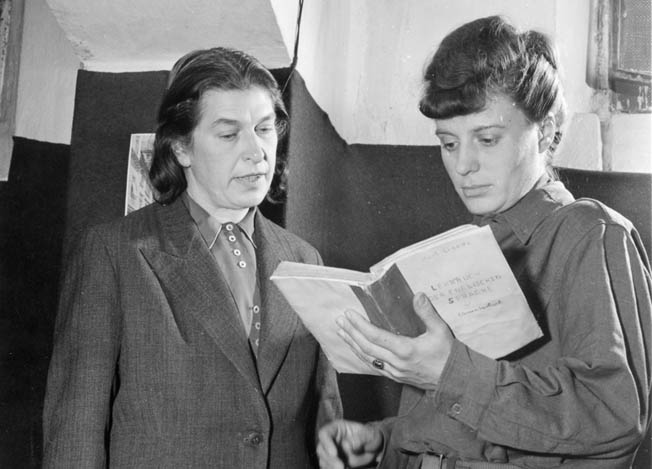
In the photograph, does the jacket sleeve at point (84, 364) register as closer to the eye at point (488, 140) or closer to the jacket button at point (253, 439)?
the jacket button at point (253, 439)

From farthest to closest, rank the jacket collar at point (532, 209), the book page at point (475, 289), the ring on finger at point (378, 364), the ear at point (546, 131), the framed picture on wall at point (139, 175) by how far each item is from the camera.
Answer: the framed picture on wall at point (139, 175) → the ear at point (546, 131) → the jacket collar at point (532, 209) → the ring on finger at point (378, 364) → the book page at point (475, 289)

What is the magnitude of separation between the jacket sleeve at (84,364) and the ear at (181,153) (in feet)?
0.83

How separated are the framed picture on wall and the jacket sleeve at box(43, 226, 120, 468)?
21.0 inches

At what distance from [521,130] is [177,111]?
2.33ft

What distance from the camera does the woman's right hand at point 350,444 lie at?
1.42 metres

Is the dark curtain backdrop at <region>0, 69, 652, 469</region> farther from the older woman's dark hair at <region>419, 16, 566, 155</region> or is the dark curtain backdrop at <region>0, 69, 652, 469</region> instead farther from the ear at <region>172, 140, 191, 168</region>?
the older woman's dark hair at <region>419, 16, 566, 155</region>

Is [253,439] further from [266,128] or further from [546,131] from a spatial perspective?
[546,131]

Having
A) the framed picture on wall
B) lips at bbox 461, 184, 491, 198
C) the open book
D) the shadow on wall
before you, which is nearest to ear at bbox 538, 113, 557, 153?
lips at bbox 461, 184, 491, 198

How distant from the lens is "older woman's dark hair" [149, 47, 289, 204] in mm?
1668

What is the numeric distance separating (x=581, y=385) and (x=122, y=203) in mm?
1379

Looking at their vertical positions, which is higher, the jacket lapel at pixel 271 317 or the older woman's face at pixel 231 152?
the older woman's face at pixel 231 152

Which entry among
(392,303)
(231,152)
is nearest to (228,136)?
(231,152)

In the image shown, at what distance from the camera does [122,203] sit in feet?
6.93

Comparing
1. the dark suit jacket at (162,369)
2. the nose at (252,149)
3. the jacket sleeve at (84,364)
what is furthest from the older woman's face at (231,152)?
the jacket sleeve at (84,364)
